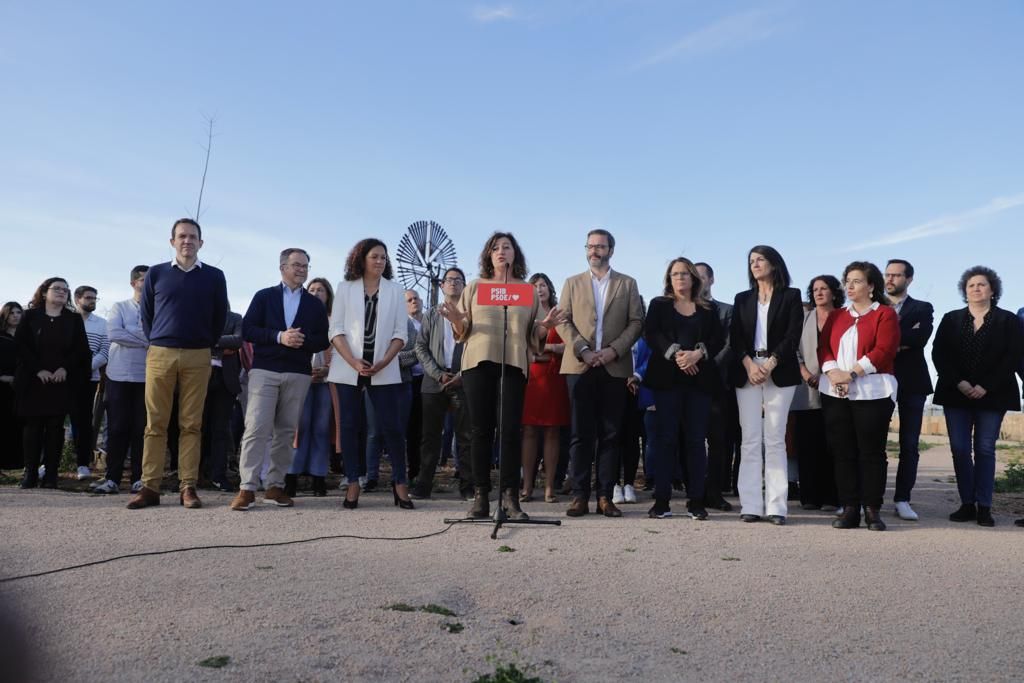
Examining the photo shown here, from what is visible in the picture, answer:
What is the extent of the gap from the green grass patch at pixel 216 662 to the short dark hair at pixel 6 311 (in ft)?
26.0

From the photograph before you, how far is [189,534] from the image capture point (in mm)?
5398

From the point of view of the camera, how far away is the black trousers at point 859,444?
6.59 m

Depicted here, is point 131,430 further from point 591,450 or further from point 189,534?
point 591,450

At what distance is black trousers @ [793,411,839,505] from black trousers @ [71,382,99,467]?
731cm

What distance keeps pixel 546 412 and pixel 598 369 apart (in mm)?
1188

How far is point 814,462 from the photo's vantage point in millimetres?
7852

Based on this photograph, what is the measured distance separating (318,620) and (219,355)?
210 inches

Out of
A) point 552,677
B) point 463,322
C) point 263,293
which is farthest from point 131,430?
point 552,677

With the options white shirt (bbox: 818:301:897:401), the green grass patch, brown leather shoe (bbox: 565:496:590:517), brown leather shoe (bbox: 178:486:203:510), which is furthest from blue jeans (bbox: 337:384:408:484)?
the green grass patch

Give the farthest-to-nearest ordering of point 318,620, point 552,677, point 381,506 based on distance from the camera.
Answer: point 381,506 < point 318,620 < point 552,677

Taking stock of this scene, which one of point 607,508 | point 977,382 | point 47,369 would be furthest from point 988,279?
point 47,369

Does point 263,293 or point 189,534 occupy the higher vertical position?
point 263,293

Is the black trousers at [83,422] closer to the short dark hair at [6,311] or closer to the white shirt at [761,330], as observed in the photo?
the short dark hair at [6,311]

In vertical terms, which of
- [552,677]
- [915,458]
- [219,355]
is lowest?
[552,677]
